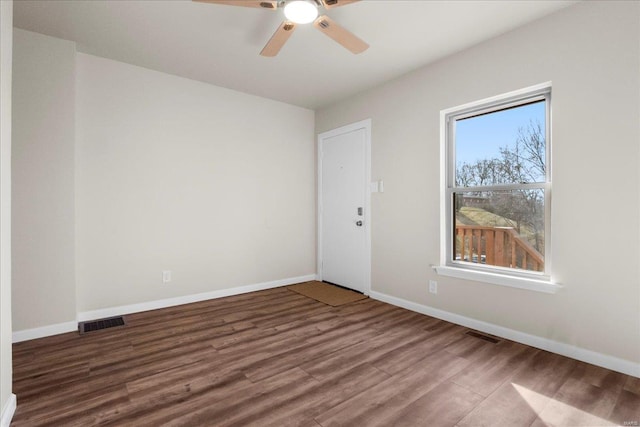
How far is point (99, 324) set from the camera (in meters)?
2.93

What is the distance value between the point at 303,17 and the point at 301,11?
61 mm

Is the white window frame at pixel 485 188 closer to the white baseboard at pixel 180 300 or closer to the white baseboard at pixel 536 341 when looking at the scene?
the white baseboard at pixel 536 341

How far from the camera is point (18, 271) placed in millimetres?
2584

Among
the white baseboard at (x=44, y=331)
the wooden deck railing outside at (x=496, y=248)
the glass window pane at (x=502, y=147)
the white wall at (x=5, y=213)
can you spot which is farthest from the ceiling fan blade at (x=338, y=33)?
the white baseboard at (x=44, y=331)

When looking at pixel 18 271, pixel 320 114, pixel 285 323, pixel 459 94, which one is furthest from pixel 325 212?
pixel 18 271

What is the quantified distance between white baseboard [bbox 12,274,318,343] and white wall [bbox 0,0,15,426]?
1263 millimetres

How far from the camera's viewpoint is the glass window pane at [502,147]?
2.59m

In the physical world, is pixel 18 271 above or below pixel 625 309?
above

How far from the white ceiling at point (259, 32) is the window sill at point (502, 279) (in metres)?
2.09

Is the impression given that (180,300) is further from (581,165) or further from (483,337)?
(581,165)

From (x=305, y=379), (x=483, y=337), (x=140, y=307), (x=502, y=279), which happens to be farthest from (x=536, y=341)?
(x=140, y=307)

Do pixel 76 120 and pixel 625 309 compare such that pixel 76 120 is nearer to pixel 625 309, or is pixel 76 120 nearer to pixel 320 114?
pixel 320 114

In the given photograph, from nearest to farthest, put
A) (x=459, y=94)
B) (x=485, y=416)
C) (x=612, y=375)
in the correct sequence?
(x=485, y=416) < (x=612, y=375) < (x=459, y=94)

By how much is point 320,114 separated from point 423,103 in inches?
71.4
